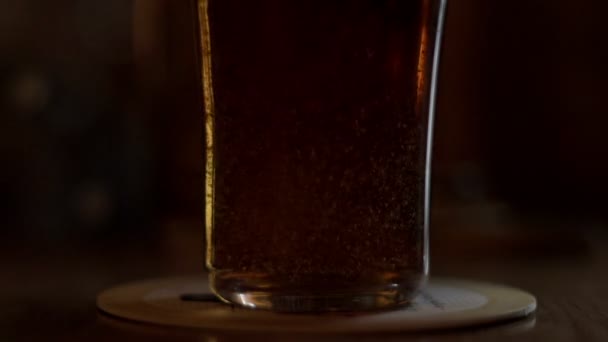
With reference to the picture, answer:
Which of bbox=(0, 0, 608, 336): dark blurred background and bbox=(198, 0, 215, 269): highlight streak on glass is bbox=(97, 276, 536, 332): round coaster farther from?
bbox=(0, 0, 608, 336): dark blurred background

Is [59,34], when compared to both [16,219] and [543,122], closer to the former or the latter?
[16,219]

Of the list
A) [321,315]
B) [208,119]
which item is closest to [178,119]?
[208,119]

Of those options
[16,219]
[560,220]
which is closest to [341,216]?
[16,219]

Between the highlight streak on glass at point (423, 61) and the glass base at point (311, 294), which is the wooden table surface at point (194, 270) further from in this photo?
the highlight streak on glass at point (423, 61)

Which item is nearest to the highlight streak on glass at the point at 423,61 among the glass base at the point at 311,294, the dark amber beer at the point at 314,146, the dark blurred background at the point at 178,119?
the dark amber beer at the point at 314,146

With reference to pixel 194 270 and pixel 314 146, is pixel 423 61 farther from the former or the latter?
pixel 194 270

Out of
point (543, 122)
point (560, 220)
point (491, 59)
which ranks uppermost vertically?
point (491, 59)
